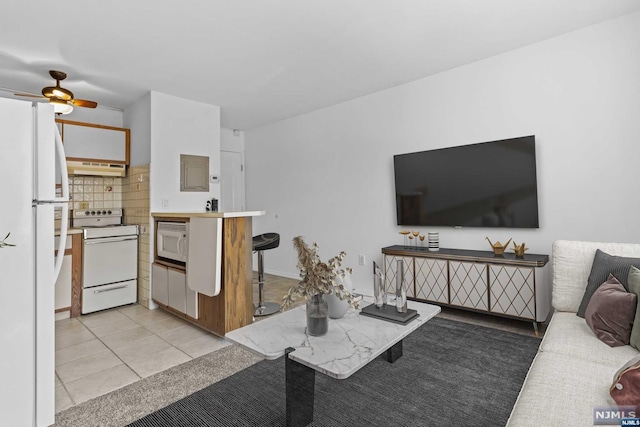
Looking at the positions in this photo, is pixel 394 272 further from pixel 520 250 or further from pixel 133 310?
pixel 133 310

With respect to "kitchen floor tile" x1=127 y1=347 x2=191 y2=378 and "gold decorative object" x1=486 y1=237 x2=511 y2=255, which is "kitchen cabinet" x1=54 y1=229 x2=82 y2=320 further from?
"gold decorative object" x1=486 y1=237 x2=511 y2=255

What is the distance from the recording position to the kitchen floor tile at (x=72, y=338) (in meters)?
2.82

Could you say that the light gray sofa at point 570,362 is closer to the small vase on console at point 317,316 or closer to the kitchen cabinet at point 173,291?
the small vase on console at point 317,316

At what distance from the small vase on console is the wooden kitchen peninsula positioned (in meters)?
1.27

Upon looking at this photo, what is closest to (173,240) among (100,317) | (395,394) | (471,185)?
(100,317)

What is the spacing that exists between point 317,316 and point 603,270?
65.2 inches

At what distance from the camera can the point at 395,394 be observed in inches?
76.0

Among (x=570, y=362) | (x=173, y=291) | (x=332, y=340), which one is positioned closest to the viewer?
(x=570, y=362)

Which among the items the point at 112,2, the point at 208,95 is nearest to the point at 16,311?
the point at 112,2

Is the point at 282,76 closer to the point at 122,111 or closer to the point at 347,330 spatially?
the point at 122,111

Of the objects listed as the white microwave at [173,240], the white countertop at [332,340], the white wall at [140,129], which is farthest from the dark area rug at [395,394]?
the white wall at [140,129]

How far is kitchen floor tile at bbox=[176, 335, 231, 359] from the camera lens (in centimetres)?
261

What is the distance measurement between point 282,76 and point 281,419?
324cm

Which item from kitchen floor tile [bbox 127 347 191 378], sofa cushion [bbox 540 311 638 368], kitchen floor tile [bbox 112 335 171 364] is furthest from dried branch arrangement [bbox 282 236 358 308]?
kitchen floor tile [bbox 112 335 171 364]
